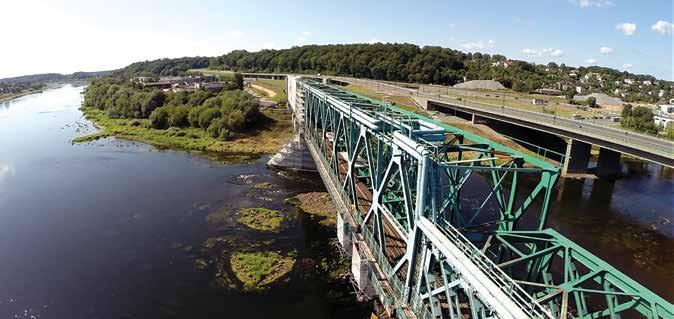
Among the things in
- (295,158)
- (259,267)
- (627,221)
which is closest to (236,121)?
(295,158)

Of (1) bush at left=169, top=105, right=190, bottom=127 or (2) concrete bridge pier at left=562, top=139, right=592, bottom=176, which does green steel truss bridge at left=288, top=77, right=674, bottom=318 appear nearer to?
(2) concrete bridge pier at left=562, top=139, right=592, bottom=176


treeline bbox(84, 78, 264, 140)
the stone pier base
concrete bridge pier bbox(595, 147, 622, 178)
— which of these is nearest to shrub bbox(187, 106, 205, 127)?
treeline bbox(84, 78, 264, 140)

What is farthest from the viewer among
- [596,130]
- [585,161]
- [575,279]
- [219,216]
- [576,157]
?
[585,161]

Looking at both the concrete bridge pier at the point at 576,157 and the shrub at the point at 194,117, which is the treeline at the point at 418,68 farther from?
the shrub at the point at 194,117

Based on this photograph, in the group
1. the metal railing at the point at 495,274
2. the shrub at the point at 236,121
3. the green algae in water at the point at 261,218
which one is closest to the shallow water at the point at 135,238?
the green algae in water at the point at 261,218

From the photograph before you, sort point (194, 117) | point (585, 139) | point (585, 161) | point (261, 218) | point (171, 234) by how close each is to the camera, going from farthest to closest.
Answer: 1. point (194, 117)
2. point (585, 161)
3. point (585, 139)
4. point (261, 218)
5. point (171, 234)

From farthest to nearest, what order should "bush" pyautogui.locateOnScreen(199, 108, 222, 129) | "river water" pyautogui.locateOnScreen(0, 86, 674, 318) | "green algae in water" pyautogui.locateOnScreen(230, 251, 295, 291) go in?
"bush" pyautogui.locateOnScreen(199, 108, 222, 129) → "green algae in water" pyautogui.locateOnScreen(230, 251, 295, 291) → "river water" pyautogui.locateOnScreen(0, 86, 674, 318)

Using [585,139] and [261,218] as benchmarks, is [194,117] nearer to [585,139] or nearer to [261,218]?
[261,218]
